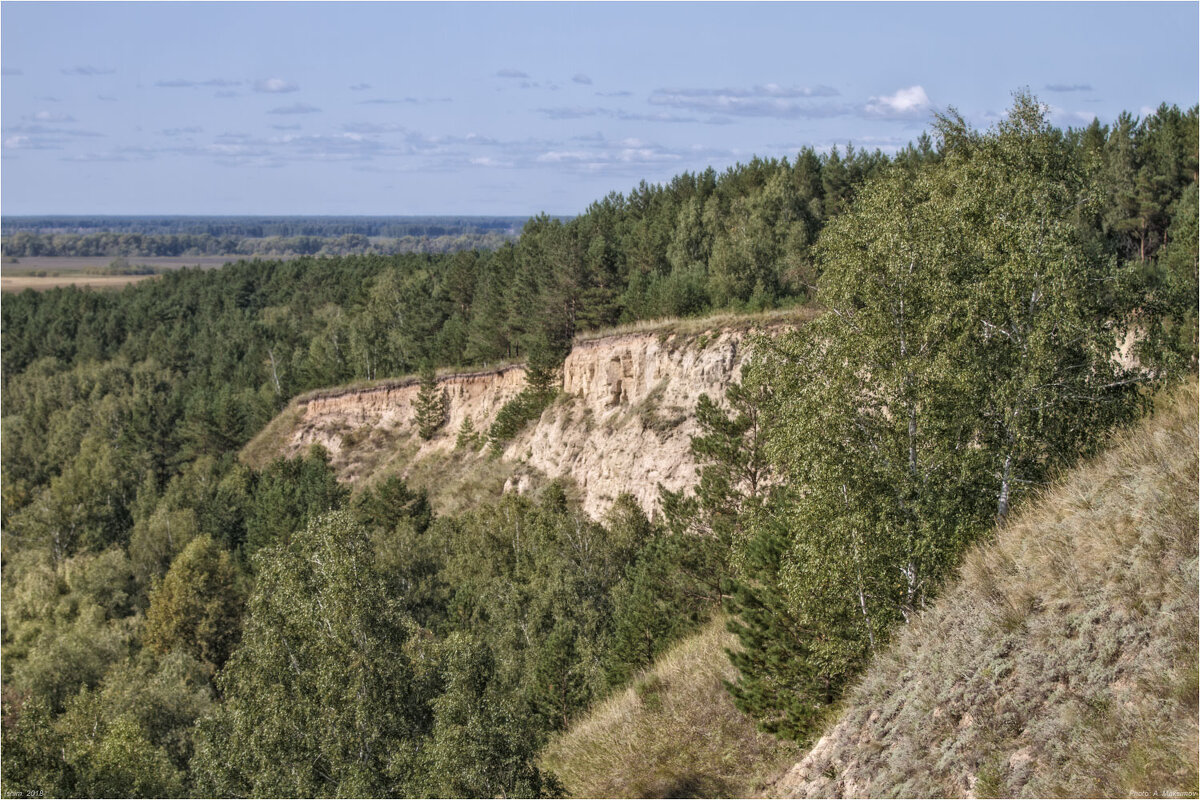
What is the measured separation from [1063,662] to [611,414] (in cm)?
3783

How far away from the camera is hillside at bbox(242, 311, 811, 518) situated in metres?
42.2

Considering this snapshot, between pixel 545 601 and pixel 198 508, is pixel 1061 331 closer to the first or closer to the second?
pixel 545 601

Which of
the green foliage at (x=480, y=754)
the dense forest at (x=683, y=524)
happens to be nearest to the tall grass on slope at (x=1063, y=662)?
the dense forest at (x=683, y=524)

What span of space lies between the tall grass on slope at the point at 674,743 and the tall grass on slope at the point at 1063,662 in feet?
11.9

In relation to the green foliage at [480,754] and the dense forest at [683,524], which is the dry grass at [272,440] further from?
the green foliage at [480,754]

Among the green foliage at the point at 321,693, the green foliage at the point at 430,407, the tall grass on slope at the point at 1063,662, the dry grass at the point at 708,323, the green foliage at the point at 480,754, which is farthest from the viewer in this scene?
the green foliage at the point at 430,407

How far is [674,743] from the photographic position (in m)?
17.8

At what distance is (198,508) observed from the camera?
201 ft

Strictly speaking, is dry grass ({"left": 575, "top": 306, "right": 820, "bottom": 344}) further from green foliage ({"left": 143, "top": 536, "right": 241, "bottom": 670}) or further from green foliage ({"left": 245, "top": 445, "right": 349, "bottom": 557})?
green foliage ({"left": 143, "top": 536, "right": 241, "bottom": 670})

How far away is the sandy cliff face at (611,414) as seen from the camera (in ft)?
138

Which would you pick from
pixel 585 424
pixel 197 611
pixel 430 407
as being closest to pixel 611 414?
pixel 585 424

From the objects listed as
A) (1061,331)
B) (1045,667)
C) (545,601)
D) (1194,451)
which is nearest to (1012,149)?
(1061,331)

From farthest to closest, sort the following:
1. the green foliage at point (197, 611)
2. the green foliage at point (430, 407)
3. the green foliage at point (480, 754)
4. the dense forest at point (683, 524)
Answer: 1. the green foliage at point (430, 407)
2. the green foliage at point (197, 611)
3. the green foliage at point (480, 754)
4. the dense forest at point (683, 524)

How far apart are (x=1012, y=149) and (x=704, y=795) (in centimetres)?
1237
